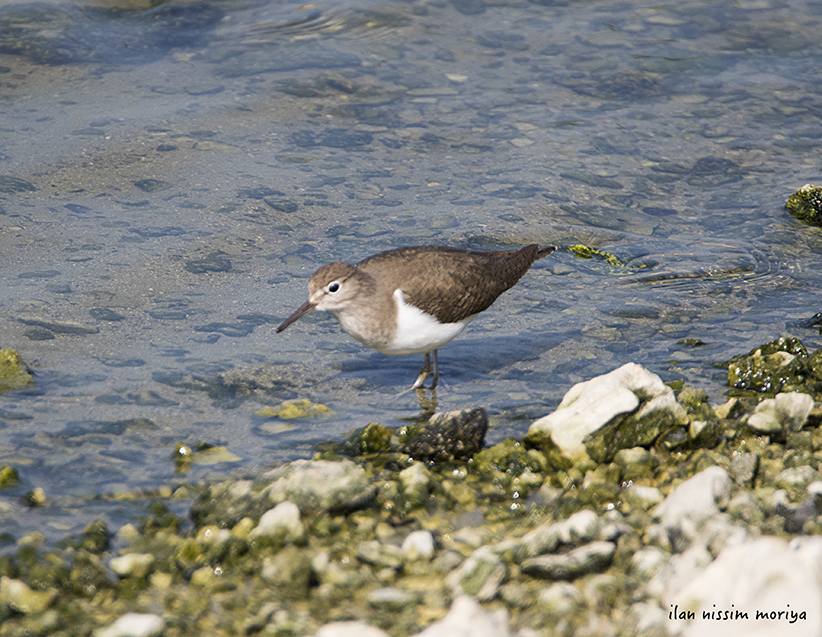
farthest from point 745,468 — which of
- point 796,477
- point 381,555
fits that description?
point 381,555

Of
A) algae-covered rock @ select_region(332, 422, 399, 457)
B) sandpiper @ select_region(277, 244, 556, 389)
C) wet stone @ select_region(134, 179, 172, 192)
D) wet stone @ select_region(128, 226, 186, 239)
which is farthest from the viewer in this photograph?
wet stone @ select_region(134, 179, 172, 192)

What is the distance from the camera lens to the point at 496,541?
Result: 13.3 ft

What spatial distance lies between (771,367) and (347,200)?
182 inches

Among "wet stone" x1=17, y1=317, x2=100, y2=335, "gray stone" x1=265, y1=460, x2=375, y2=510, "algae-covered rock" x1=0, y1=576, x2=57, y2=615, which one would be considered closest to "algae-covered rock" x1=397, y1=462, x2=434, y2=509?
"gray stone" x1=265, y1=460, x2=375, y2=510

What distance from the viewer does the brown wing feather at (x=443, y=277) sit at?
5664 millimetres

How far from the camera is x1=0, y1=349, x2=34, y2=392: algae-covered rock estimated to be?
17.9ft

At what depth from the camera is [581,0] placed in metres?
13.0

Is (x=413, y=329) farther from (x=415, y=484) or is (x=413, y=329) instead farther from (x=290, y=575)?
(x=290, y=575)

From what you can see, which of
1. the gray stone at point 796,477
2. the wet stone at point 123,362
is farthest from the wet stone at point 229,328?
the gray stone at point 796,477

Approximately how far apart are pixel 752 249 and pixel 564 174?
2215 mm

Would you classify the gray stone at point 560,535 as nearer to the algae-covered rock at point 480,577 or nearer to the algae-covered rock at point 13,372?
the algae-covered rock at point 480,577

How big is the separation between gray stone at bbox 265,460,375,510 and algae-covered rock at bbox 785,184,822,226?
607cm

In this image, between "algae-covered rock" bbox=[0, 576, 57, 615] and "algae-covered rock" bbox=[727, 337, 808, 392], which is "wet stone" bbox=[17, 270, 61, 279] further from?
"algae-covered rock" bbox=[727, 337, 808, 392]

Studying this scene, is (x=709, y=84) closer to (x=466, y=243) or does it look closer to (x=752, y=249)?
(x=752, y=249)
